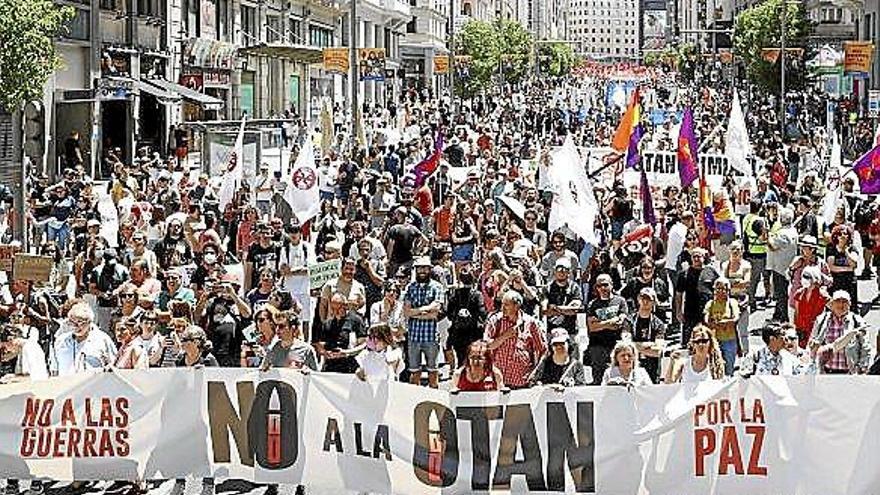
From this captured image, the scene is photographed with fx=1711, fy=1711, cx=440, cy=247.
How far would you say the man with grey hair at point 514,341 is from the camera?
11555mm

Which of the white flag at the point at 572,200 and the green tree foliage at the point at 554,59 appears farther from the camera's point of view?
the green tree foliage at the point at 554,59

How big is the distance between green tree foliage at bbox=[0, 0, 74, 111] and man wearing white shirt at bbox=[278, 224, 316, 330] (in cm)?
1058

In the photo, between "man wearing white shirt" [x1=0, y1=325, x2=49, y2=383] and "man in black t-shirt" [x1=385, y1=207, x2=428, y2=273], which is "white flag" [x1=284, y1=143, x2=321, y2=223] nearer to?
"man in black t-shirt" [x1=385, y1=207, x2=428, y2=273]

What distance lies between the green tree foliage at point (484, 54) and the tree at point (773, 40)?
15.2 m

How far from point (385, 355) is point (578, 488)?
181 centimetres

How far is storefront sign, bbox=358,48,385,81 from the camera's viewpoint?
53.2m

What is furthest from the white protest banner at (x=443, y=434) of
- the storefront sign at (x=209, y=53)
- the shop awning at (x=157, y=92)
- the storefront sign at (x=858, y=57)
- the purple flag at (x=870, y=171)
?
the storefront sign at (x=858, y=57)

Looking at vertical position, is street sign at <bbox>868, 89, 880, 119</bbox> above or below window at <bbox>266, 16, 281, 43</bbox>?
below

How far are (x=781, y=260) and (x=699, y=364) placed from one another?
771 centimetres

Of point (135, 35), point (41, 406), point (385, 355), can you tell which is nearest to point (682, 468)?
point (385, 355)

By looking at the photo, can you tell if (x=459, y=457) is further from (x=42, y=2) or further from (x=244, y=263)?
(x=42, y=2)

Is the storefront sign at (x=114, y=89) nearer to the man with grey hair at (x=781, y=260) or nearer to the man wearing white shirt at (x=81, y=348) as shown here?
the man with grey hair at (x=781, y=260)

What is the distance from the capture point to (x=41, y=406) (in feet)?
33.8

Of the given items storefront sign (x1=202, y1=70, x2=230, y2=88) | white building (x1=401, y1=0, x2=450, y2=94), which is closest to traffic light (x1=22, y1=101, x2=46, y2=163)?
storefront sign (x1=202, y1=70, x2=230, y2=88)
